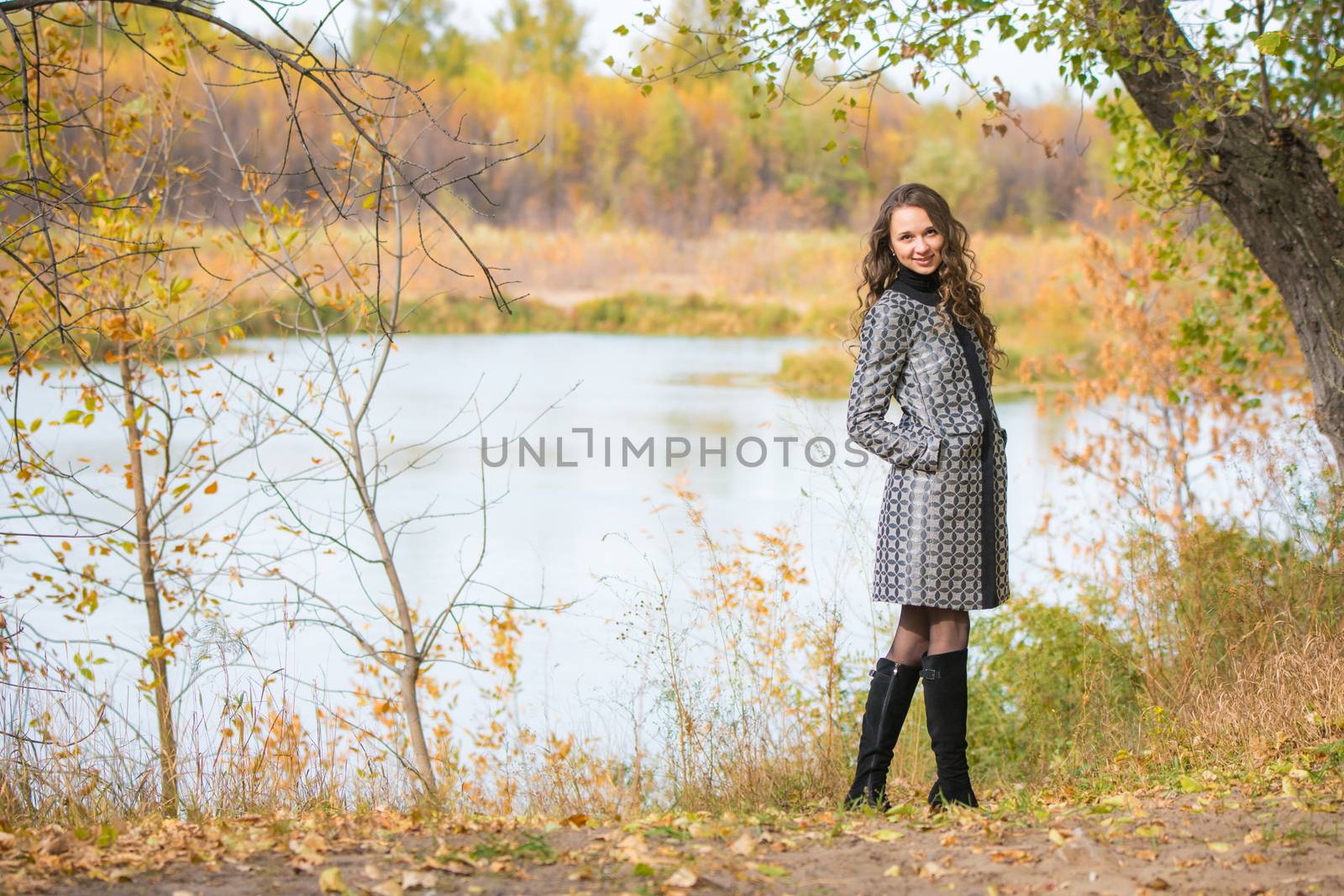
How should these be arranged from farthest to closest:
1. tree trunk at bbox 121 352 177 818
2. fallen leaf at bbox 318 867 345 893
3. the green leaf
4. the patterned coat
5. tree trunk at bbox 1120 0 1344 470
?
tree trunk at bbox 121 352 177 818 < tree trunk at bbox 1120 0 1344 470 < the green leaf < the patterned coat < fallen leaf at bbox 318 867 345 893

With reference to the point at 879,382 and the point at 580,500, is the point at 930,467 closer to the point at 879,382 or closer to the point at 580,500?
the point at 879,382

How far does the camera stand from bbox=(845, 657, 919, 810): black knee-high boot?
9.66 feet

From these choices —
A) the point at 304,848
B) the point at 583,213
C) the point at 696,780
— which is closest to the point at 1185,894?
the point at 304,848

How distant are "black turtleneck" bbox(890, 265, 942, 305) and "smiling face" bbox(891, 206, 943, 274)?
0.05 ft

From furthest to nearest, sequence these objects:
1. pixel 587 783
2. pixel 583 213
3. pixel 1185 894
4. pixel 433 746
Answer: pixel 583 213, pixel 433 746, pixel 587 783, pixel 1185 894

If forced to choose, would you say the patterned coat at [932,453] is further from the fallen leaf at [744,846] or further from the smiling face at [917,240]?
the fallen leaf at [744,846]

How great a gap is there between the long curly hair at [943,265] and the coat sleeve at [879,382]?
9 cm

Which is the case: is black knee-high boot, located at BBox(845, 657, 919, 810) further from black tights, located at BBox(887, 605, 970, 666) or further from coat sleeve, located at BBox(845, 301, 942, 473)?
coat sleeve, located at BBox(845, 301, 942, 473)

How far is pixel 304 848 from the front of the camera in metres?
2.41

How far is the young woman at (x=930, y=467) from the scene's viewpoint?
2.80m

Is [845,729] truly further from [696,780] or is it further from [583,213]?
[583,213]

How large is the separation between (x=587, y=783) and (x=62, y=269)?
9.84 feet

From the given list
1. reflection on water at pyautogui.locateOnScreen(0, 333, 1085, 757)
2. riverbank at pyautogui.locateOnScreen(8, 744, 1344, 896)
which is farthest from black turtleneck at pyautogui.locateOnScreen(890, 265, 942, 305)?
reflection on water at pyautogui.locateOnScreen(0, 333, 1085, 757)

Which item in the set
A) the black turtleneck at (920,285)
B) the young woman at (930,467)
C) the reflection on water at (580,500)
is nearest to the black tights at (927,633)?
the young woman at (930,467)
